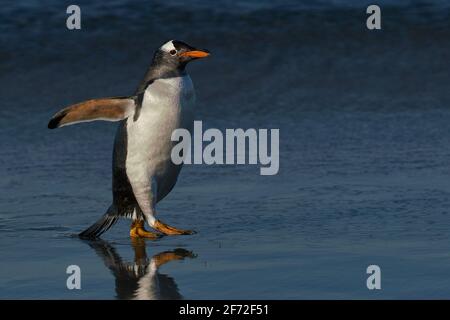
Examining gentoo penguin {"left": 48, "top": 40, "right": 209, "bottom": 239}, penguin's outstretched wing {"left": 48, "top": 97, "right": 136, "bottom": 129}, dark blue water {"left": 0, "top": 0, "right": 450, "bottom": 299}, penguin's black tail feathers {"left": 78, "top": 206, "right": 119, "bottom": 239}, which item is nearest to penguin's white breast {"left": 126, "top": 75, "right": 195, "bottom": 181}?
gentoo penguin {"left": 48, "top": 40, "right": 209, "bottom": 239}

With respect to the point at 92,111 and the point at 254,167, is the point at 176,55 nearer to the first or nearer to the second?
the point at 92,111

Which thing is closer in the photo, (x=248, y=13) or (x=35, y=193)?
(x=35, y=193)

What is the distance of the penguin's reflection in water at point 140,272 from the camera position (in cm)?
547

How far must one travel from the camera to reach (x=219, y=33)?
12391mm

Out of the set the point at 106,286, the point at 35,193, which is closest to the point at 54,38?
the point at 35,193

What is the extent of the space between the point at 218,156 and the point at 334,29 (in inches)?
159

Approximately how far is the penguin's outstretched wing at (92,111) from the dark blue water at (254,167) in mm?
606

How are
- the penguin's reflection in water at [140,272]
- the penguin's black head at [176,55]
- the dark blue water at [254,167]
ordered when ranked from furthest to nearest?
the penguin's black head at [176,55], the dark blue water at [254,167], the penguin's reflection in water at [140,272]

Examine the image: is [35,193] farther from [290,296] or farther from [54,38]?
[54,38]

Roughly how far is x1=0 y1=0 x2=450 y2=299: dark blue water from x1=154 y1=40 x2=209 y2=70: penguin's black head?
0.90m

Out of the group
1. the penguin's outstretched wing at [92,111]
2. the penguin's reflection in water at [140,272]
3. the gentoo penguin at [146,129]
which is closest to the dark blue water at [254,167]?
the penguin's reflection in water at [140,272]

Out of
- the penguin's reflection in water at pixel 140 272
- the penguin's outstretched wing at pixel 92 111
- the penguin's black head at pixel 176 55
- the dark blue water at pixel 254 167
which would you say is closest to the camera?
the penguin's reflection in water at pixel 140 272

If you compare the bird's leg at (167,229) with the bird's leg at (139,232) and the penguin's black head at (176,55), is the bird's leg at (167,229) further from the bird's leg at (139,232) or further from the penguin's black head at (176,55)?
the penguin's black head at (176,55)

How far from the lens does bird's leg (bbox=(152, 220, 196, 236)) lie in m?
6.71
